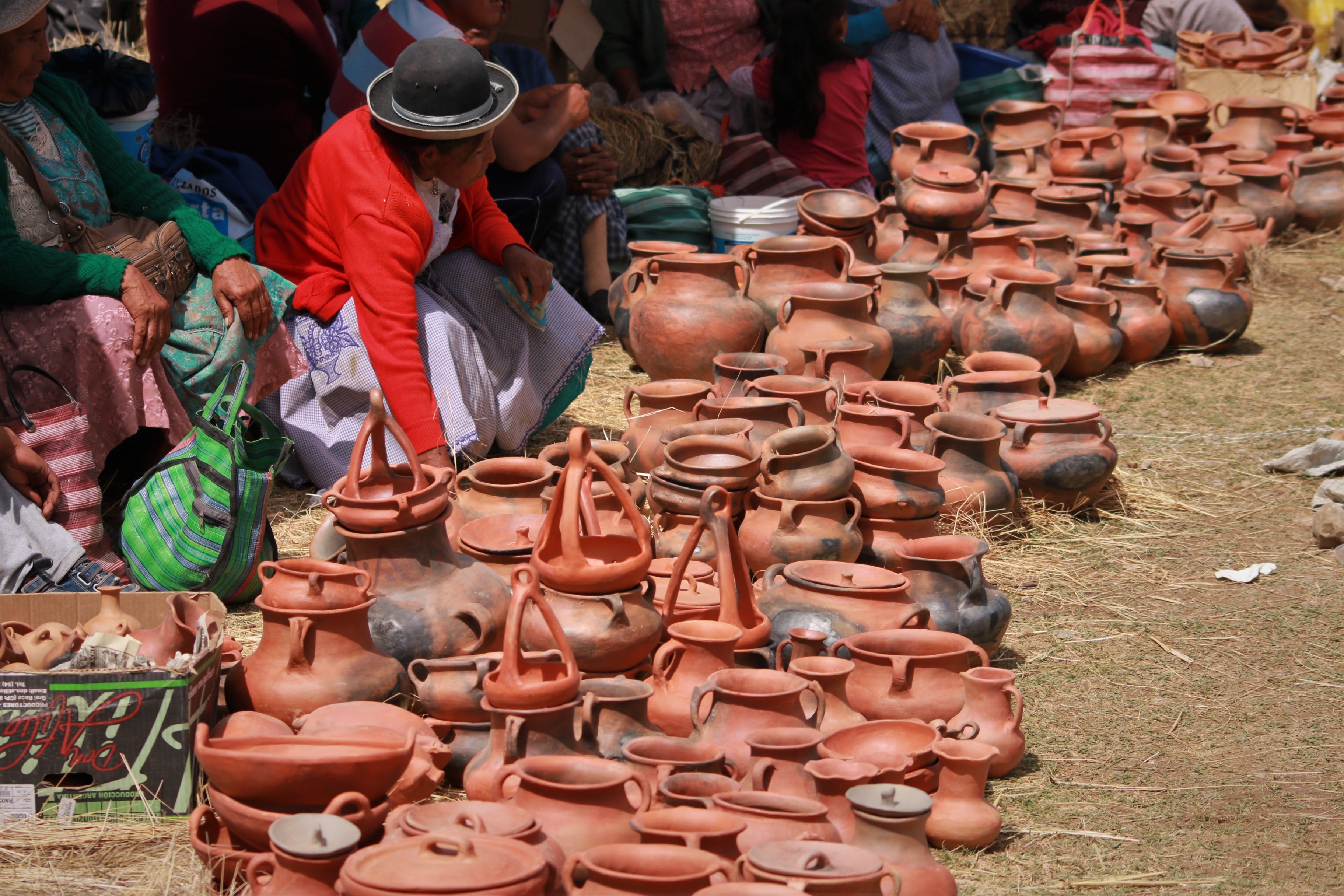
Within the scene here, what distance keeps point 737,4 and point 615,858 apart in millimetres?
6638

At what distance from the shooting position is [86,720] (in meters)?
2.58

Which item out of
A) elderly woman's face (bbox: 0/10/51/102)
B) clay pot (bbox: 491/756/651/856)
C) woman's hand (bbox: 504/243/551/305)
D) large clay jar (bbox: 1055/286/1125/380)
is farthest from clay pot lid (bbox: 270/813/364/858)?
large clay jar (bbox: 1055/286/1125/380)

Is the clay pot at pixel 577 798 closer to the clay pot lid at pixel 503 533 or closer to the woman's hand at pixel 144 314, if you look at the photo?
the clay pot lid at pixel 503 533

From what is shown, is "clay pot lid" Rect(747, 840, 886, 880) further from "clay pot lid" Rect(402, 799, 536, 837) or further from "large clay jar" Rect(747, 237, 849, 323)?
"large clay jar" Rect(747, 237, 849, 323)

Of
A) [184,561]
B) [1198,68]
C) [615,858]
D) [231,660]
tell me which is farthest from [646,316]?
[1198,68]

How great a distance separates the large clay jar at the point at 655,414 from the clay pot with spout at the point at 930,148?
111 inches

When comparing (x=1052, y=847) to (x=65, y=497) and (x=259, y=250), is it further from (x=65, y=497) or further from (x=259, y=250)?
(x=259, y=250)

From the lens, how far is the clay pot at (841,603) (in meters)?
3.22

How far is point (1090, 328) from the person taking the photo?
5.85m

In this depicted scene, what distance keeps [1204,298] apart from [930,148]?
61.6 inches

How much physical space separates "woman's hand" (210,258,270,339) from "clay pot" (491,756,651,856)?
7.59 feet

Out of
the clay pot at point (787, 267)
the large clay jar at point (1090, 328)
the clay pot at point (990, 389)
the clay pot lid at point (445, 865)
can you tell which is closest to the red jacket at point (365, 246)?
the clay pot at point (787, 267)

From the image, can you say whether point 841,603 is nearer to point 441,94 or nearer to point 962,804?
point 962,804

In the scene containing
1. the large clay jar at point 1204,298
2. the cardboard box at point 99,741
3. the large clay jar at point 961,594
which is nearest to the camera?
the cardboard box at point 99,741
